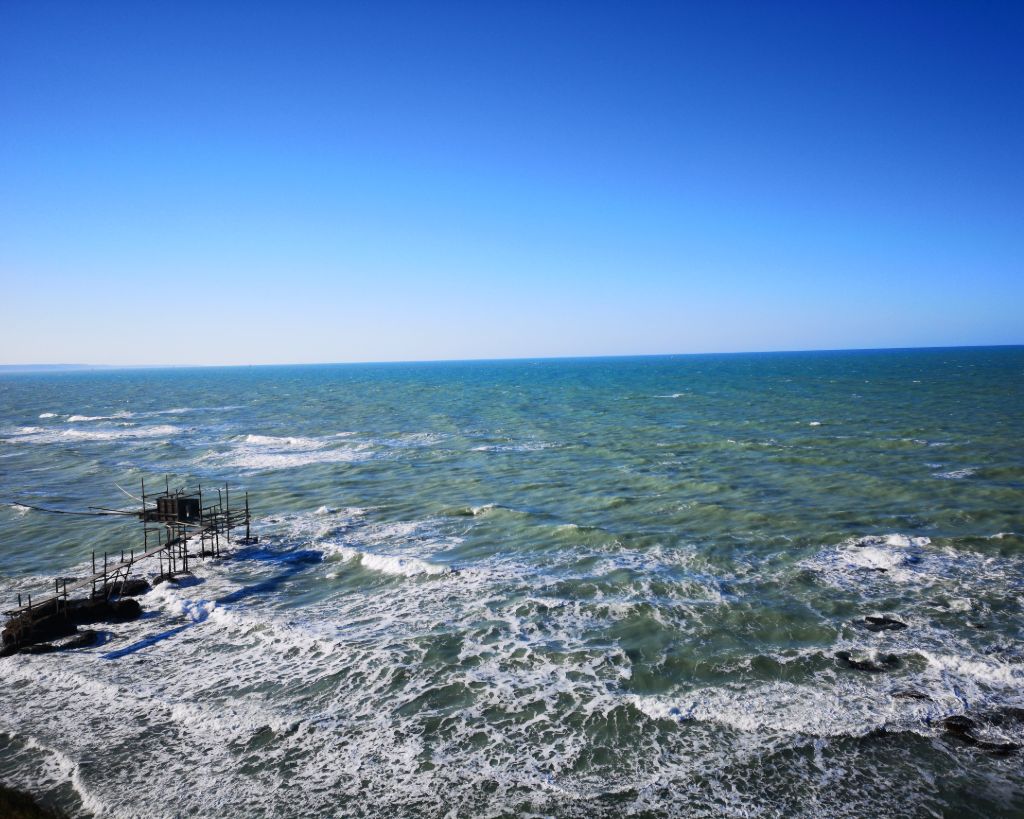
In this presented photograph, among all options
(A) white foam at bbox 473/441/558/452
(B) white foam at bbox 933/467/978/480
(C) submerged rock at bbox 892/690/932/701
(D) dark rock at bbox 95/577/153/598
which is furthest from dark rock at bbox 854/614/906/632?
(A) white foam at bbox 473/441/558/452

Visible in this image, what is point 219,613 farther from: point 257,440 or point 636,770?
point 257,440

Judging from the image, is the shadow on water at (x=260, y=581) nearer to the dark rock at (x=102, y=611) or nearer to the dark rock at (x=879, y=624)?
the dark rock at (x=102, y=611)

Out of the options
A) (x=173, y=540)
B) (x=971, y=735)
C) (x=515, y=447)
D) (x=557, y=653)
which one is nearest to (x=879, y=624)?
(x=971, y=735)

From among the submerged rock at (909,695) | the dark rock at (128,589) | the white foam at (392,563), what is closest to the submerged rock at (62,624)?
the dark rock at (128,589)

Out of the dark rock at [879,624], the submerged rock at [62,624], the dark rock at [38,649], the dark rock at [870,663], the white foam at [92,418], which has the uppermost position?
the white foam at [92,418]

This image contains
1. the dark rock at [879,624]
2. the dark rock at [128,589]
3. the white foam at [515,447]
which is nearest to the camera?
the dark rock at [879,624]

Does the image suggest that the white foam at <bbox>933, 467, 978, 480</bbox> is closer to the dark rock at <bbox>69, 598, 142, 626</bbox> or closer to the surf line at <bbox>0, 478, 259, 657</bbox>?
the surf line at <bbox>0, 478, 259, 657</bbox>

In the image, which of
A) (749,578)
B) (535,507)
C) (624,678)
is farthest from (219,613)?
(749,578)
